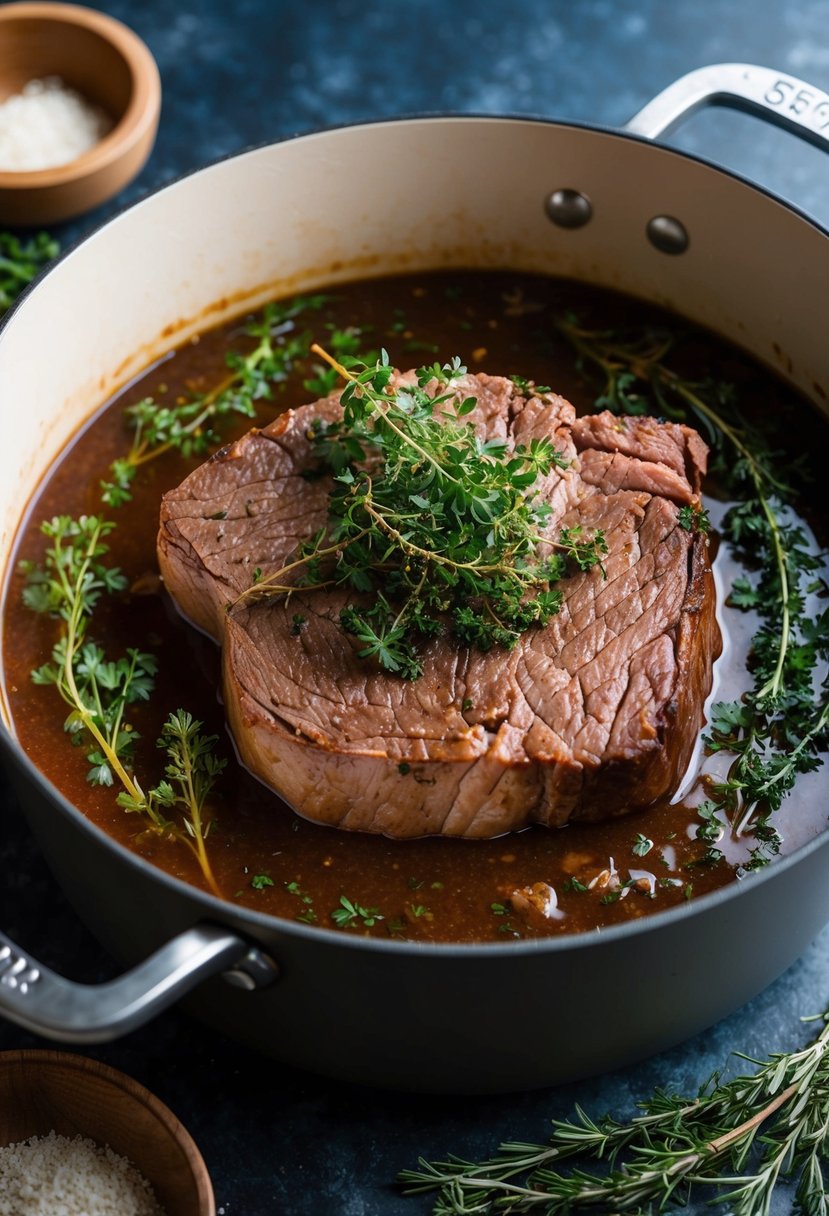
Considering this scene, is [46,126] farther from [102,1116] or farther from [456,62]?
[102,1116]

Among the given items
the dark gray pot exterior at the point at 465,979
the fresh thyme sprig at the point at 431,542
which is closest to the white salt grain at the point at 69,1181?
the dark gray pot exterior at the point at 465,979

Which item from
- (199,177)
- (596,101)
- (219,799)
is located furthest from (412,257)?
(219,799)

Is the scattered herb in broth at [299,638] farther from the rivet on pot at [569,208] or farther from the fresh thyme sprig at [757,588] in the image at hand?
the rivet on pot at [569,208]

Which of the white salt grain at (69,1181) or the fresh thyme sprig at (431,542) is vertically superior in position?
the fresh thyme sprig at (431,542)

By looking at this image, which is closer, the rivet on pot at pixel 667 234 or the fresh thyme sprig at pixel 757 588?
the fresh thyme sprig at pixel 757 588

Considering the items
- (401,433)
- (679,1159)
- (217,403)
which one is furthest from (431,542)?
(679,1159)

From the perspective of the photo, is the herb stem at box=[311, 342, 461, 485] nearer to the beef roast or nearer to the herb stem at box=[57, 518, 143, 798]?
the beef roast

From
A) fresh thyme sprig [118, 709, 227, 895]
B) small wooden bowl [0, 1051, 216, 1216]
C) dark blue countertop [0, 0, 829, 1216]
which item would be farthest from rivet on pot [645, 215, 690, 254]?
small wooden bowl [0, 1051, 216, 1216]
